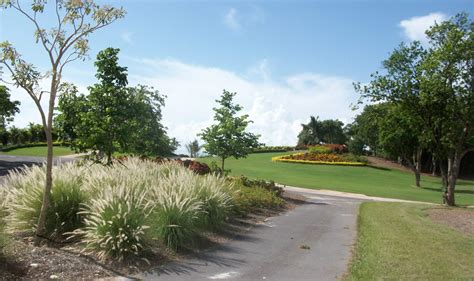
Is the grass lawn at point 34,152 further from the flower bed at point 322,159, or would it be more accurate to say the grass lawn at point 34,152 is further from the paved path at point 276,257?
the paved path at point 276,257

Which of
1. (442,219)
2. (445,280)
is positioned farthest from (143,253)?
(442,219)

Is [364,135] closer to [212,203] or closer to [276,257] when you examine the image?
[212,203]

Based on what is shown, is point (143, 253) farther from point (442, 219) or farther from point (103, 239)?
point (442, 219)

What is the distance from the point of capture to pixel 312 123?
262 ft

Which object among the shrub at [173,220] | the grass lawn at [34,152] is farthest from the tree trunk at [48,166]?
the grass lawn at [34,152]

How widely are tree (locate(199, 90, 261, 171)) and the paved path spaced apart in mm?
8703

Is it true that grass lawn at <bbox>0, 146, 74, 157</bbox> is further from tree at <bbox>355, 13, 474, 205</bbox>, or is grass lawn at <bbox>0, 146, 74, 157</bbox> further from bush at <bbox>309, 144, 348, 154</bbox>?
tree at <bbox>355, 13, 474, 205</bbox>

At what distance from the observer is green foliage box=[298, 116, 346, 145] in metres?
79.1

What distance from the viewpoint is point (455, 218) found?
15523mm

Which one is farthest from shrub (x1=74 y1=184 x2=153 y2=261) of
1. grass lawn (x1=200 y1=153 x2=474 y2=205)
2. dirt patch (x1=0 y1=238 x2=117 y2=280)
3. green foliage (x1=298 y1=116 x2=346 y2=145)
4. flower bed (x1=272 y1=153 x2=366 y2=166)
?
green foliage (x1=298 y1=116 x2=346 y2=145)

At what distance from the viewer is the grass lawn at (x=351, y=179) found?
31.6 metres

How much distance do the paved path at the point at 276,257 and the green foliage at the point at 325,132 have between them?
2650 inches

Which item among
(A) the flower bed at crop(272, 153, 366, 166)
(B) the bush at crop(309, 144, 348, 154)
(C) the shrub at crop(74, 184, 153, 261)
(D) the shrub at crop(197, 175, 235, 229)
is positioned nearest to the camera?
(C) the shrub at crop(74, 184, 153, 261)

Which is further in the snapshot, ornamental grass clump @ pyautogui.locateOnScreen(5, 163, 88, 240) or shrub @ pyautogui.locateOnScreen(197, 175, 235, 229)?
shrub @ pyautogui.locateOnScreen(197, 175, 235, 229)
